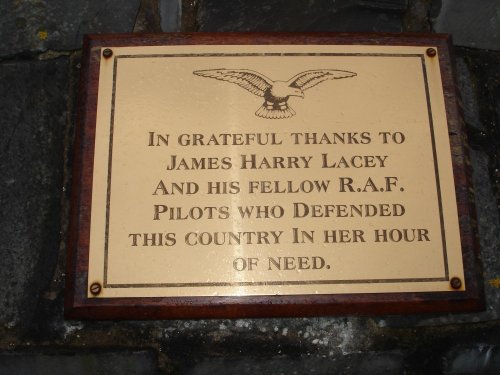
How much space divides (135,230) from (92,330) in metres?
0.28

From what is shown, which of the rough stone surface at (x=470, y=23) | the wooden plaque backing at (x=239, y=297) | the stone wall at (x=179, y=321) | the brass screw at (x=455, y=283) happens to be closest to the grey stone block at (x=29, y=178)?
the stone wall at (x=179, y=321)

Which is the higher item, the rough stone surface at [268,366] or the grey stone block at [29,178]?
the grey stone block at [29,178]

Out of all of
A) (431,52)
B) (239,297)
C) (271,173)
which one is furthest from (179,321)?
(431,52)

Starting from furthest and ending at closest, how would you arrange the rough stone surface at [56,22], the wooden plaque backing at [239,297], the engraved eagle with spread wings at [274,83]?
the rough stone surface at [56,22]
the engraved eagle with spread wings at [274,83]
the wooden plaque backing at [239,297]

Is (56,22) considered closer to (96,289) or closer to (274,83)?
(274,83)

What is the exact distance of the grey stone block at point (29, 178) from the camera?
55.3 inches

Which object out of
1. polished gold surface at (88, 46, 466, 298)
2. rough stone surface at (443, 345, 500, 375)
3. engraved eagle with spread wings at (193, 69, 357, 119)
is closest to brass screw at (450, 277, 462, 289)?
polished gold surface at (88, 46, 466, 298)

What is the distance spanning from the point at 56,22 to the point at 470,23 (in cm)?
131

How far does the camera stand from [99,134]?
1438 mm

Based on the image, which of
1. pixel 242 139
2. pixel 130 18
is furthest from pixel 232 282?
pixel 130 18

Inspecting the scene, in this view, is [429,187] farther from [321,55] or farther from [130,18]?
[130,18]

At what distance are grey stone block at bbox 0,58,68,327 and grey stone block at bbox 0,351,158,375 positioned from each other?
0.09 m

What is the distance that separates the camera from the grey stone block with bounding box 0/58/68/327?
55.3 inches

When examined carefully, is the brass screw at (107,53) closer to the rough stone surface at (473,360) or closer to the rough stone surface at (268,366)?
the rough stone surface at (268,366)
